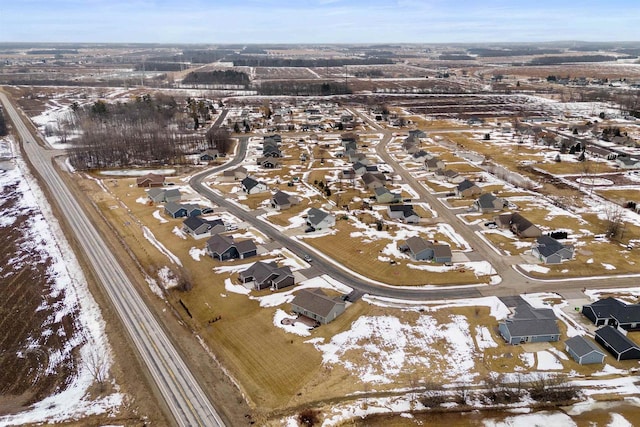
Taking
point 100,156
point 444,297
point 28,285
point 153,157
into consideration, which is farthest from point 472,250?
point 100,156

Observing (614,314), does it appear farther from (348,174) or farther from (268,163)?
(268,163)

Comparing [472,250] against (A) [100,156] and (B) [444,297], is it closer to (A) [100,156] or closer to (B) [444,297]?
(B) [444,297]

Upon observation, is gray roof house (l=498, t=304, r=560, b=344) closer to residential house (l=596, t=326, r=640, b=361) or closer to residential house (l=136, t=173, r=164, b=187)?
residential house (l=596, t=326, r=640, b=361)

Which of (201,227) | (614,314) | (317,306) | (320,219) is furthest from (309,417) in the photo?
(201,227)

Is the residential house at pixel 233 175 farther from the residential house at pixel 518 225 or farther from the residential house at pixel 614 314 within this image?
the residential house at pixel 614 314

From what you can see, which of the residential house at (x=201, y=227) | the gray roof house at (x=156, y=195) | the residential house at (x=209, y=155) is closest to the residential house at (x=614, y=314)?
the residential house at (x=201, y=227)

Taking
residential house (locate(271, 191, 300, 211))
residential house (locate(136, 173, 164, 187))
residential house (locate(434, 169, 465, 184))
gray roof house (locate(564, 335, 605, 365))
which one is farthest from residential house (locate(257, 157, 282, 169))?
gray roof house (locate(564, 335, 605, 365))

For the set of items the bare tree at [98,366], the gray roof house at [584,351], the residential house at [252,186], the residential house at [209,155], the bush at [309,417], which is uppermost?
the residential house at [209,155]
